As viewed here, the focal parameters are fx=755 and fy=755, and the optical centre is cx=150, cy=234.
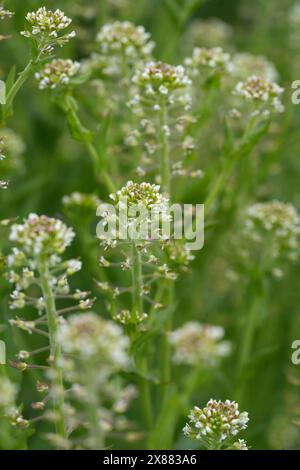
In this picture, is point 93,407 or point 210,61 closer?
point 93,407

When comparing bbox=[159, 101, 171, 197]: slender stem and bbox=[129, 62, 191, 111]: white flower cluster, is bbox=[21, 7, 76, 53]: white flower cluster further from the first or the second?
bbox=[159, 101, 171, 197]: slender stem

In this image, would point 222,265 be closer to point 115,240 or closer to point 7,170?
point 7,170

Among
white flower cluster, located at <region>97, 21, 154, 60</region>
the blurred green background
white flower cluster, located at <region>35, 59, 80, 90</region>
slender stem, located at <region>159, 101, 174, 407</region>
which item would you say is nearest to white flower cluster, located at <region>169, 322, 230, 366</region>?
slender stem, located at <region>159, 101, 174, 407</region>

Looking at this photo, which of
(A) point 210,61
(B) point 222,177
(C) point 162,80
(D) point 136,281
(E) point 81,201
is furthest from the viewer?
(E) point 81,201

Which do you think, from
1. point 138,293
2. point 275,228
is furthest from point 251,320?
point 138,293

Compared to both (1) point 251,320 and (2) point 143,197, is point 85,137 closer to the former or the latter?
(2) point 143,197
